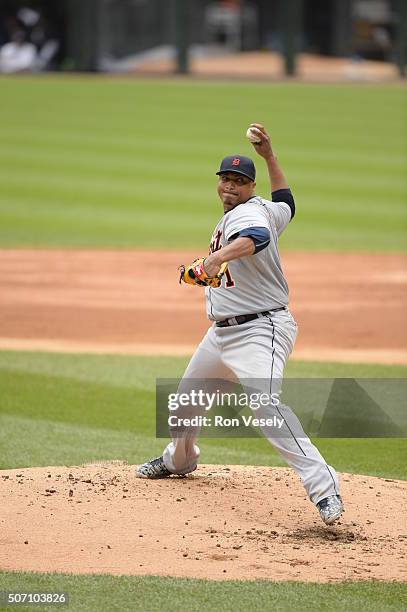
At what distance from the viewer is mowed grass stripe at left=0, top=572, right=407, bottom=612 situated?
4.37m

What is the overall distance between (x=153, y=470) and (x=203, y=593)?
66.0 inches

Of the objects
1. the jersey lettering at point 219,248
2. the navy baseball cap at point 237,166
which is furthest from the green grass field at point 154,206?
the navy baseball cap at point 237,166

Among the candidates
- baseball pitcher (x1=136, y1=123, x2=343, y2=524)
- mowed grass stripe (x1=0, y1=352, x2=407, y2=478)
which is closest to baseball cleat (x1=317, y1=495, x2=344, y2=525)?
baseball pitcher (x1=136, y1=123, x2=343, y2=524)

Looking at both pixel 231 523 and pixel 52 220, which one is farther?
pixel 52 220

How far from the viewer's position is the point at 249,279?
5465mm

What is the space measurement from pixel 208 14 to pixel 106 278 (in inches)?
967

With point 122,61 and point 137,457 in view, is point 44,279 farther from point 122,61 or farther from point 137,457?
point 122,61

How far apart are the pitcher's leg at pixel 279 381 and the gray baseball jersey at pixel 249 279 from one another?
96 millimetres

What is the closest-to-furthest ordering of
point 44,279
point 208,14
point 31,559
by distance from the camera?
point 31,559 → point 44,279 → point 208,14

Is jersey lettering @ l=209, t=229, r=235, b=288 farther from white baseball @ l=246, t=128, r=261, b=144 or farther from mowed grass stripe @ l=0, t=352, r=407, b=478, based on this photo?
mowed grass stripe @ l=0, t=352, r=407, b=478

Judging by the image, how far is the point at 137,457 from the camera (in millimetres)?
6902

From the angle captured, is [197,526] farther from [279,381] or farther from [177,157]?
[177,157]

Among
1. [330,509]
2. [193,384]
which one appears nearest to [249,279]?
[193,384]

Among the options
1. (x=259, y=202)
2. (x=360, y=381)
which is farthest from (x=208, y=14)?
(x=259, y=202)
